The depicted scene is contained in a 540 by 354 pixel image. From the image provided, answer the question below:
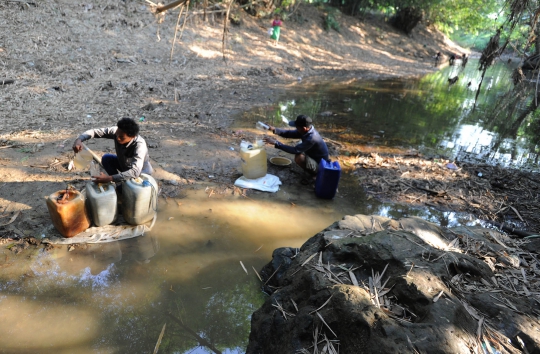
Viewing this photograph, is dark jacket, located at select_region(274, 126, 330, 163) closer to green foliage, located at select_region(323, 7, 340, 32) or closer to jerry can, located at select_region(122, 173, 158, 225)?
jerry can, located at select_region(122, 173, 158, 225)

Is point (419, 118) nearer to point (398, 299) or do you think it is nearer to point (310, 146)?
point (310, 146)

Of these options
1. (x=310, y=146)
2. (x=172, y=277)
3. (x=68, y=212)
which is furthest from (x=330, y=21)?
(x=172, y=277)

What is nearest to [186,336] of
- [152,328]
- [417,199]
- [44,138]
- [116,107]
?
[152,328]

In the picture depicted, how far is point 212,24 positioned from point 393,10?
67.7ft

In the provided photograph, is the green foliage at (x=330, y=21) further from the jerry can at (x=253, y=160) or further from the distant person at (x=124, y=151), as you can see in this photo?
the distant person at (x=124, y=151)

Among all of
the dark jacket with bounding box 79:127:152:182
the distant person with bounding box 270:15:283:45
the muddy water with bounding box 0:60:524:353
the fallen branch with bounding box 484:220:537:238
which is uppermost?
the distant person with bounding box 270:15:283:45

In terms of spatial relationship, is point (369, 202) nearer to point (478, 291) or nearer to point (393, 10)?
point (478, 291)

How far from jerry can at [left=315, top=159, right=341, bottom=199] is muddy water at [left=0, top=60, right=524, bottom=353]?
0.17 metres

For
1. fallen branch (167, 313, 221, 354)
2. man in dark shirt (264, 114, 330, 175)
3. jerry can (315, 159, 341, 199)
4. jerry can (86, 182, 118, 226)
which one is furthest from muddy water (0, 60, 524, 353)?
man in dark shirt (264, 114, 330, 175)

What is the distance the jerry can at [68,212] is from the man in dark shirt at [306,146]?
9.07ft

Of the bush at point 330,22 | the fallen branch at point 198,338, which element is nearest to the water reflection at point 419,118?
the fallen branch at point 198,338

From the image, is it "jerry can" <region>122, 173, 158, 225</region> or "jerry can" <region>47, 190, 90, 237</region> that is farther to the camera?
"jerry can" <region>122, 173, 158, 225</region>

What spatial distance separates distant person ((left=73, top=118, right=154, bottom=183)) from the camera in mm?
3703

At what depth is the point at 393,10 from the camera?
2788cm
